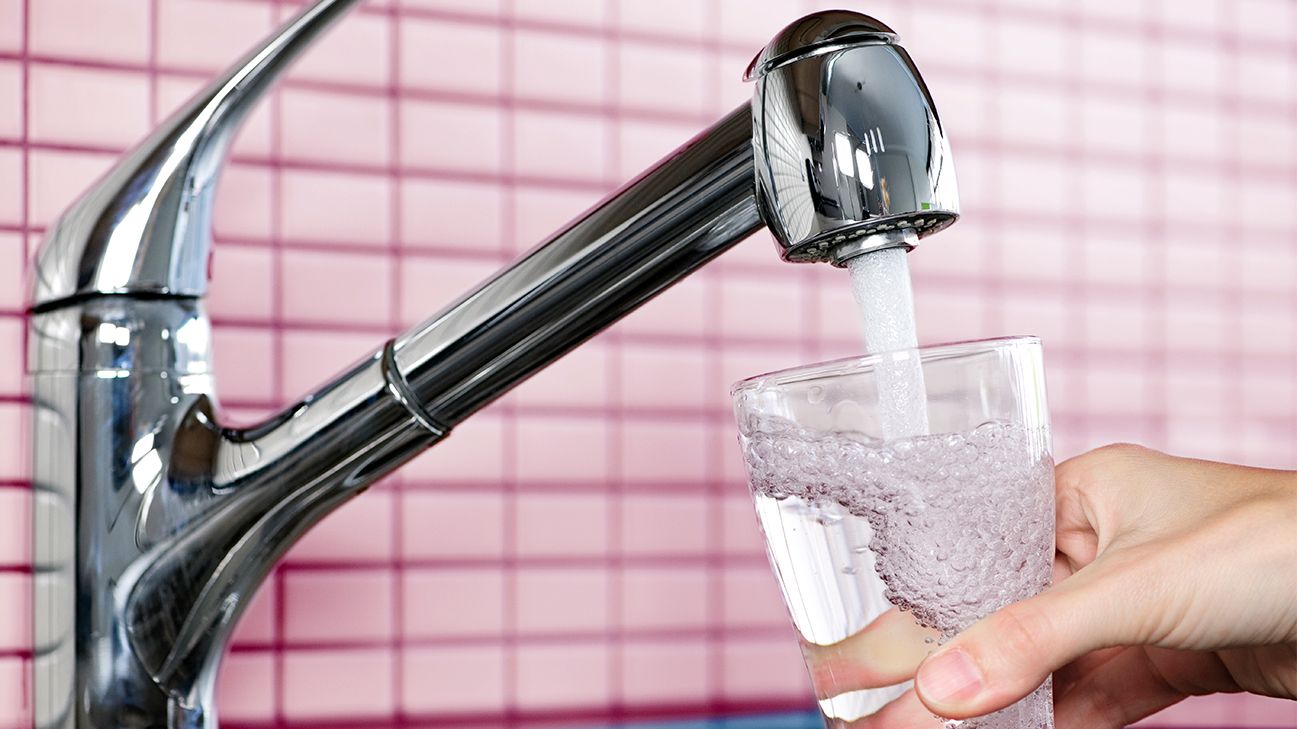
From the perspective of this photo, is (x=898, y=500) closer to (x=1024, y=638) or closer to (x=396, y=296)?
(x=1024, y=638)

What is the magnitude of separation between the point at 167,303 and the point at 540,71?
31 centimetres

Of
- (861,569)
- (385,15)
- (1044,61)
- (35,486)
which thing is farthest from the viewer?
(1044,61)

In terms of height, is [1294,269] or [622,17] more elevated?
[622,17]

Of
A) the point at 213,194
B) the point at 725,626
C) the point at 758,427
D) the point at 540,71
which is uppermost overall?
the point at 540,71

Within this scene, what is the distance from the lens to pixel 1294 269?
97 cm

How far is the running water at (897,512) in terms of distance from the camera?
0.39 m

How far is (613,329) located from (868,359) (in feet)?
1.22

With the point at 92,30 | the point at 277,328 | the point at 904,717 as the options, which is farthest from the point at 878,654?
the point at 92,30

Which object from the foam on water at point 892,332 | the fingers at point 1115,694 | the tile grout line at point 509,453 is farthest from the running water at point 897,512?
the tile grout line at point 509,453

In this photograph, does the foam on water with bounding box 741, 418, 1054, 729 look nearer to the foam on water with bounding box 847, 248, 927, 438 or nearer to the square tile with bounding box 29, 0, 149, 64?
the foam on water with bounding box 847, 248, 927, 438

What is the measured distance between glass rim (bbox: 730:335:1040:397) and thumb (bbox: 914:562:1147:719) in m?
0.08

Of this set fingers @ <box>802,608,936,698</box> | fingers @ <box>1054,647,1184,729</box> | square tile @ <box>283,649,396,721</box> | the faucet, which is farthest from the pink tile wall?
fingers @ <box>802,608,936,698</box>

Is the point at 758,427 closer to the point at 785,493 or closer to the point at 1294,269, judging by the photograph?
the point at 785,493

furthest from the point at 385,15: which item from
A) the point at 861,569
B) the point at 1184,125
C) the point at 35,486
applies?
the point at 1184,125
